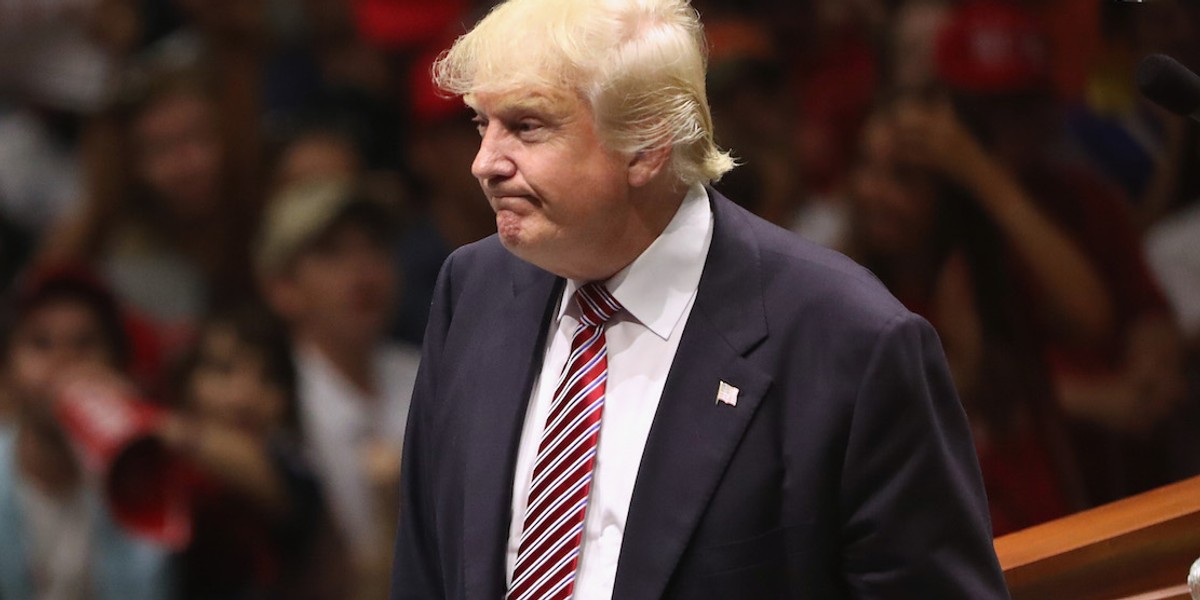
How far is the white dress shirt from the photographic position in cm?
182

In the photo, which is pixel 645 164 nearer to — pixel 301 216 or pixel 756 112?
pixel 756 112

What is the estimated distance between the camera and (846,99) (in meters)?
4.22

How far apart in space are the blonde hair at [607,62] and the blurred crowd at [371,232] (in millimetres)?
2292

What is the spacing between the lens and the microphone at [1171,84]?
54.3 inches

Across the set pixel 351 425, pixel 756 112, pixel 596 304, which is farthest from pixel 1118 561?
pixel 351 425

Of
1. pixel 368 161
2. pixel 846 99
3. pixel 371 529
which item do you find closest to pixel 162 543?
pixel 371 529

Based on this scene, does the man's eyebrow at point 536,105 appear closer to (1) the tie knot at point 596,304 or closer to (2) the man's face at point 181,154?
(1) the tie knot at point 596,304

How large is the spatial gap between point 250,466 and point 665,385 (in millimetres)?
2660

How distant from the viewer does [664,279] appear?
188 cm

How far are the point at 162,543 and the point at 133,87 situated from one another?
1206mm

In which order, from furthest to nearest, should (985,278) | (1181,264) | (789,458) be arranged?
(985,278) → (1181,264) → (789,458)

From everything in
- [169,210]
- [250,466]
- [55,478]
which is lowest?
[250,466]

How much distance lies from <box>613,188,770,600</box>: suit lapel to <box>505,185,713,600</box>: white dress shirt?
0.10ft

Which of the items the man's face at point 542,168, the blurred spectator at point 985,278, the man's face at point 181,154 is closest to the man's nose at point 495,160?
the man's face at point 542,168
